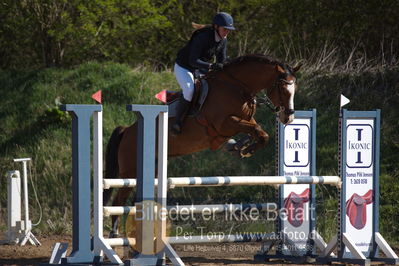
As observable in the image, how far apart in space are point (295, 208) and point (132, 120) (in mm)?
5544

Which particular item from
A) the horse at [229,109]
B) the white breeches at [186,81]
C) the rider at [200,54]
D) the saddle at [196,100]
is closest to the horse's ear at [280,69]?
the horse at [229,109]

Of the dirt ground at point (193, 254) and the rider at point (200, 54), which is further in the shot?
the rider at point (200, 54)

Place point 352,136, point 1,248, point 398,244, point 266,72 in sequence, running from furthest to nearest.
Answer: point 398,244, point 1,248, point 266,72, point 352,136

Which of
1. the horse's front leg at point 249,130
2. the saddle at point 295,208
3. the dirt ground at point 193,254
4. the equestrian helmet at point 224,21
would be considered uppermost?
the equestrian helmet at point 224,21

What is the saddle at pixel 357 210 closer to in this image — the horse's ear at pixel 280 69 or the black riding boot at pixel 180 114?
the horse's ear at pixel 280 69

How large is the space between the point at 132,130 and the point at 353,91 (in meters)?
5.27

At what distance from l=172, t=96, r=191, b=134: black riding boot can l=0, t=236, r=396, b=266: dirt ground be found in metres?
1.17

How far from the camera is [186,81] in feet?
24.0

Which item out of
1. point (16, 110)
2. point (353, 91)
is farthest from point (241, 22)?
point (16, 110)

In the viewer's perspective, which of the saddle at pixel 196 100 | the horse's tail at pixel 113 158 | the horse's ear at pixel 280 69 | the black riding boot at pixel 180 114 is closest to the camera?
the horse's ear at pixel 280 69

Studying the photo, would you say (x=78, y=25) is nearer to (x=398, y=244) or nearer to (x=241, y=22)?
(x=241, y=22)

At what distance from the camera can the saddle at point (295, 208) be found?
6.64 metres

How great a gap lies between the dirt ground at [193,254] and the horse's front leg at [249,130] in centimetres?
96

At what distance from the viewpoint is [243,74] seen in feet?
23.7
